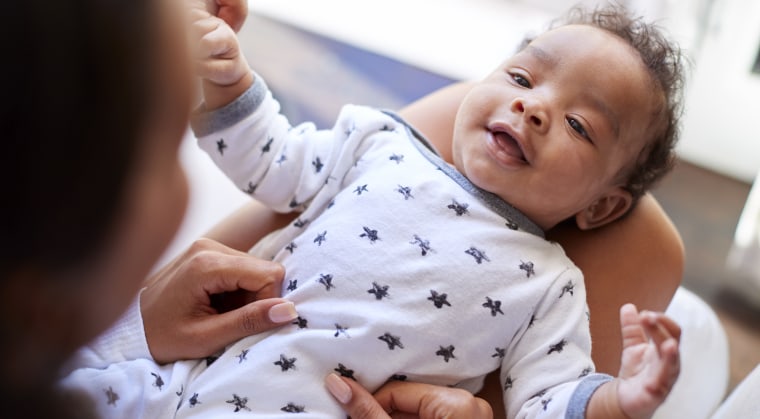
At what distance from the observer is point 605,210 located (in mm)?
1139

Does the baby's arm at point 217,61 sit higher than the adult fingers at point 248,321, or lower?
higher

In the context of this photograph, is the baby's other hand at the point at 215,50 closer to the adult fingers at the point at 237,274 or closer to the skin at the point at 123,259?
the adult fingers at the point at 237,274

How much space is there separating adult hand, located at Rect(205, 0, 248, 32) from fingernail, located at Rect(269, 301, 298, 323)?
0.42m

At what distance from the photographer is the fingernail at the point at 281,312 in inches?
38.6

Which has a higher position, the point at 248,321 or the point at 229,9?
the point at 229,9

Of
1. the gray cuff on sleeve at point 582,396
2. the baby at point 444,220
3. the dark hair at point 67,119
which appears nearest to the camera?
the dark hair at point 67,119

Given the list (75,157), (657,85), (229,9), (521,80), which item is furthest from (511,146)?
(75,157)

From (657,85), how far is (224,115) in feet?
2.06

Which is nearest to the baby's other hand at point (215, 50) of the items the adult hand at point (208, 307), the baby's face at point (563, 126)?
the adult hand at point (208, 307)

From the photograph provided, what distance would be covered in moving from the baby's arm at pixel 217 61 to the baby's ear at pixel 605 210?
54 cm

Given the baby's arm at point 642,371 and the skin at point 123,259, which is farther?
the baby's arm at point 642,371

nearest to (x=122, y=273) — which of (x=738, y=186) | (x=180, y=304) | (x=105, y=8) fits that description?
(x=105, y=8)

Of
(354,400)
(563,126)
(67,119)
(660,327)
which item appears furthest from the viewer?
(563,126)

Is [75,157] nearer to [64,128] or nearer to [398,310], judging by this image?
[64,128]
